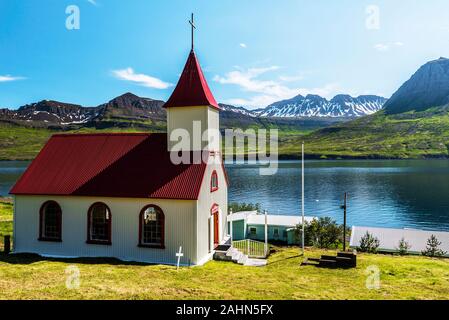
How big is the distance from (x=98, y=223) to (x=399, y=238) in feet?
107

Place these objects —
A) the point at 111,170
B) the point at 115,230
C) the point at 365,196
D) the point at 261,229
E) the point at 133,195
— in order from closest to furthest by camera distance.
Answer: the point at 133,195, the point at 115,230, the point at 111,170, the point at 261,229, the point at 365,196

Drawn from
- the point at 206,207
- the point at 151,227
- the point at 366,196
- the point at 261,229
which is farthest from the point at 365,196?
the point at 151,227

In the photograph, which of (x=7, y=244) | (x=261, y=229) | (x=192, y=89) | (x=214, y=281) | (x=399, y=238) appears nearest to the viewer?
(x=214, y=281)

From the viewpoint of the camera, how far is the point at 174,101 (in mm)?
24469

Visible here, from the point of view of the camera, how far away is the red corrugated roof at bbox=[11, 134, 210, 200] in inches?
872

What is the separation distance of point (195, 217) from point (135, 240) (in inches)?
171

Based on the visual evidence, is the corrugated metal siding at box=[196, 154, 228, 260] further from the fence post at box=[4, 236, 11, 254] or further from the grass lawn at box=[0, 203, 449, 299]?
the fence post at box=[4, 236, 11, 254]

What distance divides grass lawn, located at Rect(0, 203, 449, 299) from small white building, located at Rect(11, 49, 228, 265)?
4.36 ft

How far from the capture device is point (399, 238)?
3891 cm

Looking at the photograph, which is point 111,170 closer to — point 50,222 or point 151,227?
point 151,227

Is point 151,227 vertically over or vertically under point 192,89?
under

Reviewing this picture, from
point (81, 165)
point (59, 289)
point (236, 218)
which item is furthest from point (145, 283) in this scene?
point (236, 218)

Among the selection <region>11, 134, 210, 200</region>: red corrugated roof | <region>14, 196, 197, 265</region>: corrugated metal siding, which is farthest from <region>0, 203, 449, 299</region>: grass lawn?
<region>11, 134, 210, 200</region>: red corrugated roof
